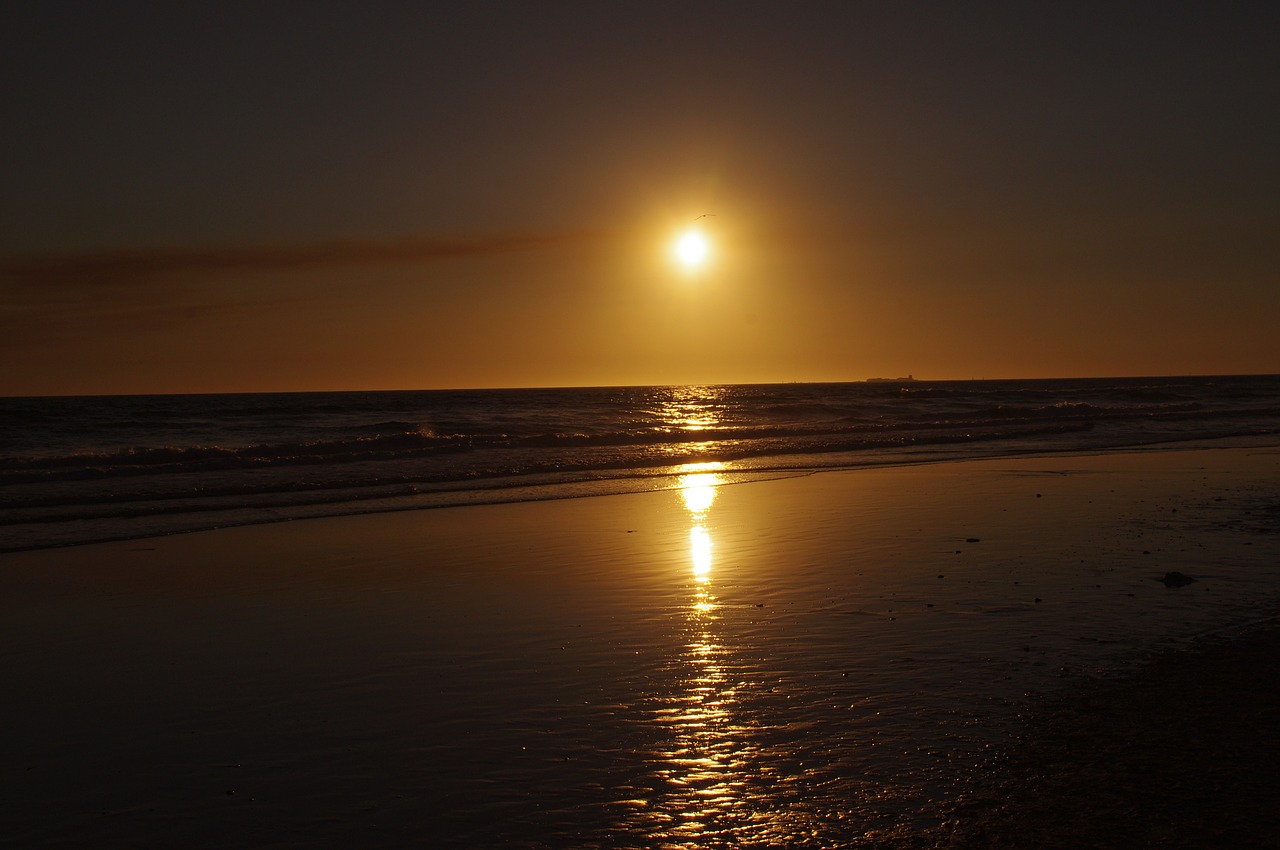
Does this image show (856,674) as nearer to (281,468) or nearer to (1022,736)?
(1022,736)

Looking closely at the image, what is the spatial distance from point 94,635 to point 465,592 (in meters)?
3.36

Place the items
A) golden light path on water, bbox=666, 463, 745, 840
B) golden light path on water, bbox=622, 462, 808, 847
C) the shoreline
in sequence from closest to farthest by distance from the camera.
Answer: golden light path on water, bbox=622, 462, 808, 847 < golden light path on water, bbox=666, 463, 745, 840 < the shoreline

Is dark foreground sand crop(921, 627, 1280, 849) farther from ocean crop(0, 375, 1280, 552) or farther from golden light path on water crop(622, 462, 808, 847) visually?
ocean crop(0, 375, 1280, 552)

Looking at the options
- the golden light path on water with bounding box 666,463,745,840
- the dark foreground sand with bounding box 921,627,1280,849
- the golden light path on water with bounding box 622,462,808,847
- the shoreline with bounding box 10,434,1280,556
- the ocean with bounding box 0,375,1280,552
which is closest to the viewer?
the dark foreground sand with bounding box 921,627,1280,849

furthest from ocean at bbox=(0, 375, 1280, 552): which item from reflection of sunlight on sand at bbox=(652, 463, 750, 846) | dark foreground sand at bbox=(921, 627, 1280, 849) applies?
dark foreground sand at bbox=(921, 627, 1280, 849)

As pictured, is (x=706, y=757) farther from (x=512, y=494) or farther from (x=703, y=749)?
(x=512, y=494)

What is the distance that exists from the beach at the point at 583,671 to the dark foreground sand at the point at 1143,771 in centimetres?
11

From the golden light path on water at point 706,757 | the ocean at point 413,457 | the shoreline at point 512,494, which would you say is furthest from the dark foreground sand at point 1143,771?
the ocean at point 413,457

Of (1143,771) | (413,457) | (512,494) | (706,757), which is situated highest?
(413,457)

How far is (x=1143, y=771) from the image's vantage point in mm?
4840

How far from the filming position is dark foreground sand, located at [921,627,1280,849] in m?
4.24

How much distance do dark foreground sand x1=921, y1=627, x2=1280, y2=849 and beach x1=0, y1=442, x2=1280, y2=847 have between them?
0.35ft

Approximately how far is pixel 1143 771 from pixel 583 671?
3639mm

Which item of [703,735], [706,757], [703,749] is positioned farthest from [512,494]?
[706,757]
